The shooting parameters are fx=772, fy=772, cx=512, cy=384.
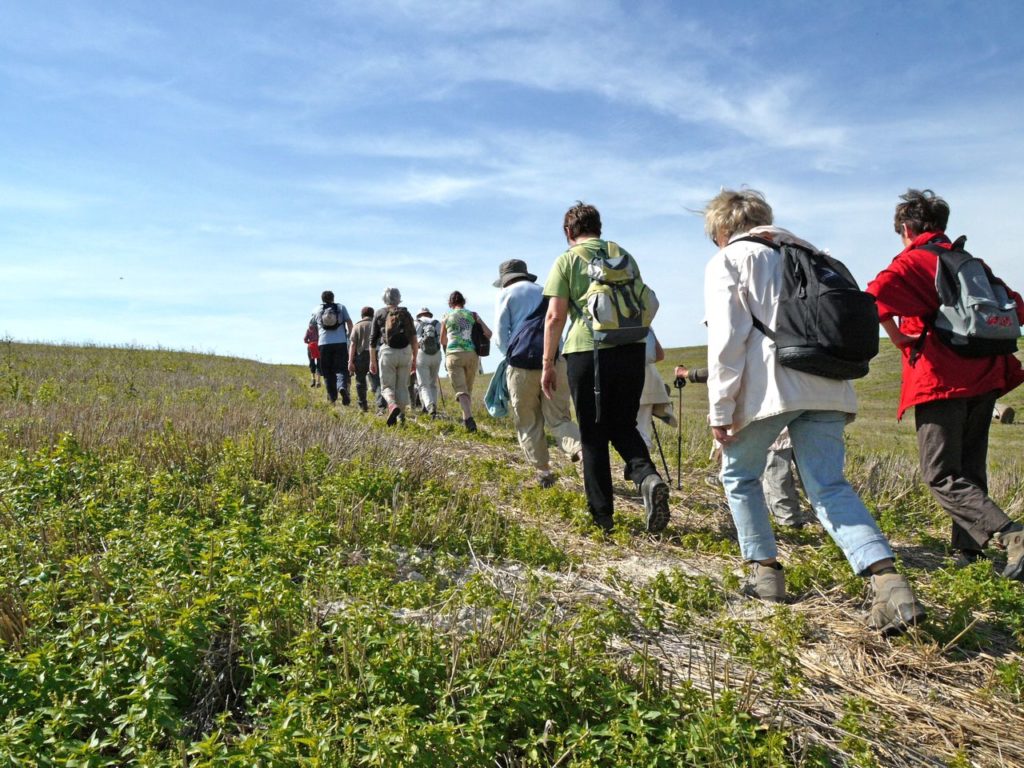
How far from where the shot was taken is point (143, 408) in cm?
874

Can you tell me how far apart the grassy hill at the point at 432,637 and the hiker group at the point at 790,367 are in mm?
394

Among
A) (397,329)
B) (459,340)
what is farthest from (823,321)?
(397,329)

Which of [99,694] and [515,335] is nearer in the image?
[99,694]

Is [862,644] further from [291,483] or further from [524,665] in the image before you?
[291,483]

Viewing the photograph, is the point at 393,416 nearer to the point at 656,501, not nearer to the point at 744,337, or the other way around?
the point at 656,501

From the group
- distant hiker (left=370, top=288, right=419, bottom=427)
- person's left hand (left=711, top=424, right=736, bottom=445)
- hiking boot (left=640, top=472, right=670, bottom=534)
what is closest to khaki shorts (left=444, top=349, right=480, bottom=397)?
distant hiker (left=370, top=288, right=419, bottom=427)

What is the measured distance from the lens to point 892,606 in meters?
3.54

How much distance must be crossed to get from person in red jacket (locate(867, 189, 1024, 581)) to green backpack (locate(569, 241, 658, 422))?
1465 millimetres

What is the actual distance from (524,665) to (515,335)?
4383mm

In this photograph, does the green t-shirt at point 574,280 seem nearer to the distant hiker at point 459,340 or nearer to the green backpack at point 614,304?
the green backpack at point 614,304

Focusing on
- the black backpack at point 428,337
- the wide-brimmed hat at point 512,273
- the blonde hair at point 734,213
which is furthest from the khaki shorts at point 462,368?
the blonde hair at point 734,213

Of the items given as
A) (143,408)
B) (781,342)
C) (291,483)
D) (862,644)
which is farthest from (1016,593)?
(143,408)

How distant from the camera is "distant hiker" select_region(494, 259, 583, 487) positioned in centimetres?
693

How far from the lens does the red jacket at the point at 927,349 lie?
4766 mm
